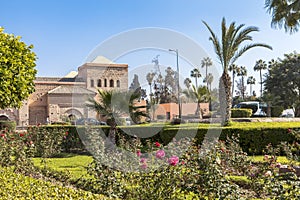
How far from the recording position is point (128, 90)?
14.4 meters

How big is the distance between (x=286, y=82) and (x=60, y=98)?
2431cm

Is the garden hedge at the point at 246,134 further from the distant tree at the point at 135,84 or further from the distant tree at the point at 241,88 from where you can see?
the distant tree at the point at 241,88

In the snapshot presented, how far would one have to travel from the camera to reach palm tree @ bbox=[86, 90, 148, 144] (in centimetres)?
1341

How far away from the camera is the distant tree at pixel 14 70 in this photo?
936 cm

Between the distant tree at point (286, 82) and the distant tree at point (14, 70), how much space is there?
1186 inches

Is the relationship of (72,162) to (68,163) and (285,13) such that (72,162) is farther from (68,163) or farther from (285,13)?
(285,13)

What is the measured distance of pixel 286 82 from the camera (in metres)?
38.1

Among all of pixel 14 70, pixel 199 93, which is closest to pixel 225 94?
pixel 14 70

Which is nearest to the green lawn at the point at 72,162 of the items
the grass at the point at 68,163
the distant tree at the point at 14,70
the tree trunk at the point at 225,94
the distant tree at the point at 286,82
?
the grass at the point at 68,163

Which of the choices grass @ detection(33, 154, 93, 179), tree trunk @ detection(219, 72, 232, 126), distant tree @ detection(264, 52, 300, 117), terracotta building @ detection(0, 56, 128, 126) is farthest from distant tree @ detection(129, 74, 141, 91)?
distant tree @ detection(264, 52, 300, 117)

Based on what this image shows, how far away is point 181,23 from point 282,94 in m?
31.2

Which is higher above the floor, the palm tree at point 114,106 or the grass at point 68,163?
the palm tree at point 114,106

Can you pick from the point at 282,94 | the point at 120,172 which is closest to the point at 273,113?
the point at 282,94

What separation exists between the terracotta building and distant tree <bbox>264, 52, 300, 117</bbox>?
16521 mm
